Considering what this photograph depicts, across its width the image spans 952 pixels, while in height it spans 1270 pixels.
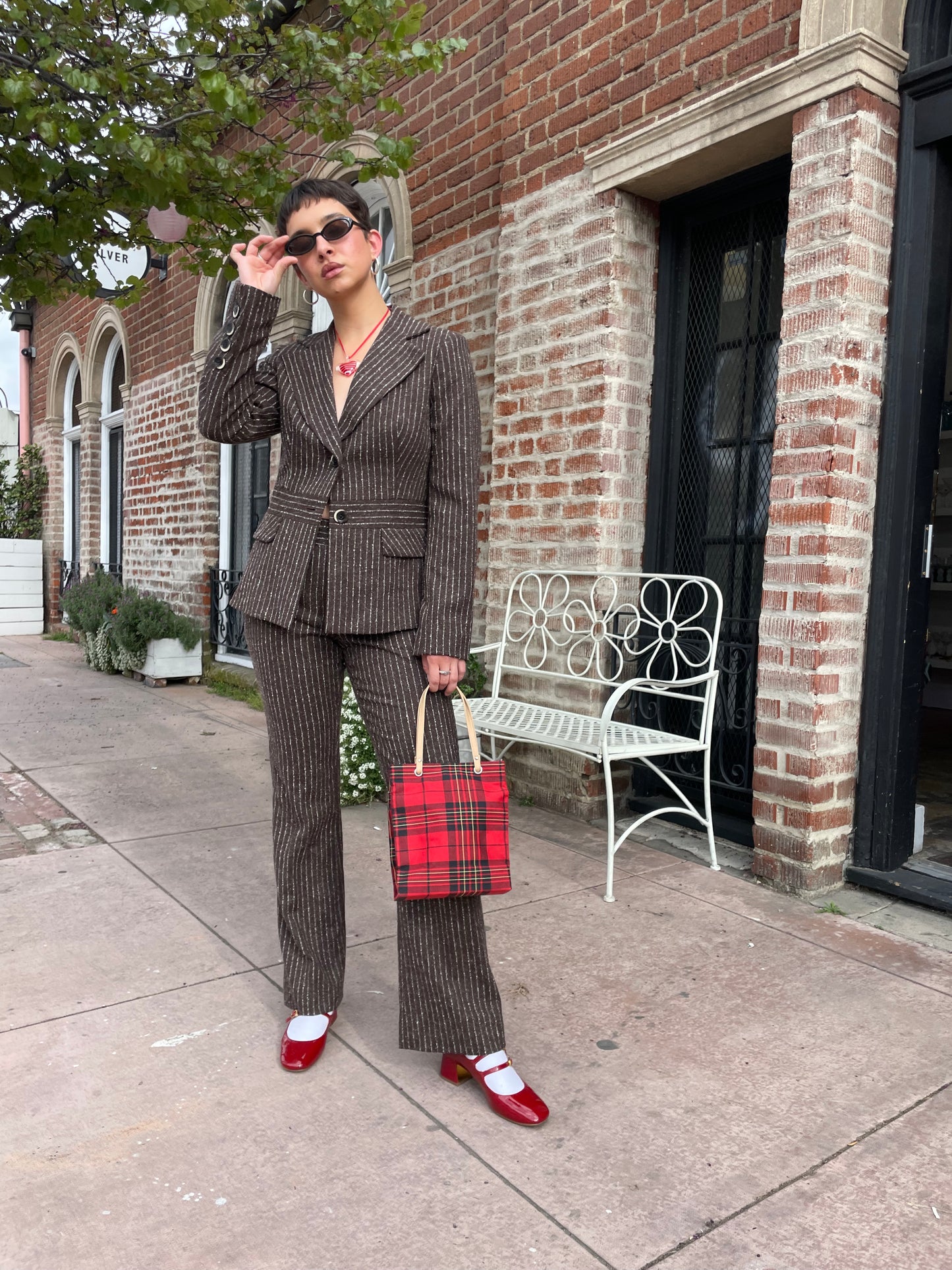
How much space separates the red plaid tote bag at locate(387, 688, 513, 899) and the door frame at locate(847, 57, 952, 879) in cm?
195

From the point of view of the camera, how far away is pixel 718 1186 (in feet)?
6.07

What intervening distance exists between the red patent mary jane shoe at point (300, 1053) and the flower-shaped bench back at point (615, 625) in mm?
2145

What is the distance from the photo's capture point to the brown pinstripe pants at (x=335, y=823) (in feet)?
6.82

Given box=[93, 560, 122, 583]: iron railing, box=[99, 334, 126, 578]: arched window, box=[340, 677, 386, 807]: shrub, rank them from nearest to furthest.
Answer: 1. box=[340, 677, 386, 807]: shrub
2. box=[93, 560, 122, 583]: iron railing
3. box=[99, 334, 126, 578]: arched window

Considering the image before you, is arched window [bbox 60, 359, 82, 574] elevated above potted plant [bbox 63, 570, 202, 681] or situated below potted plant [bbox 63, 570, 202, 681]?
above

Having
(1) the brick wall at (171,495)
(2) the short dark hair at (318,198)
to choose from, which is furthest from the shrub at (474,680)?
(1) the brick wall at (171,495)

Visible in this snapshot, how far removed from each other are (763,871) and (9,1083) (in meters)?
2.46

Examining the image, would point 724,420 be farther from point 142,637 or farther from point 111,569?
point 111,569

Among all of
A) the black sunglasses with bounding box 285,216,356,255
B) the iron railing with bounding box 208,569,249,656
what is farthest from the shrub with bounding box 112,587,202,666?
the black sunglasses with bounding box 285,216,356,255

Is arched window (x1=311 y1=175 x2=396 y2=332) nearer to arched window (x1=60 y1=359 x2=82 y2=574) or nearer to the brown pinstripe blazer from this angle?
the brown pinstripe blazer

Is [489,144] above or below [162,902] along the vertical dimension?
above

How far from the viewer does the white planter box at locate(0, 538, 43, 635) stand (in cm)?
1204

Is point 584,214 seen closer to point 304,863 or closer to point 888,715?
point 888,715

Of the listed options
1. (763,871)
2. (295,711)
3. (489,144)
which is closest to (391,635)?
(295,711)
